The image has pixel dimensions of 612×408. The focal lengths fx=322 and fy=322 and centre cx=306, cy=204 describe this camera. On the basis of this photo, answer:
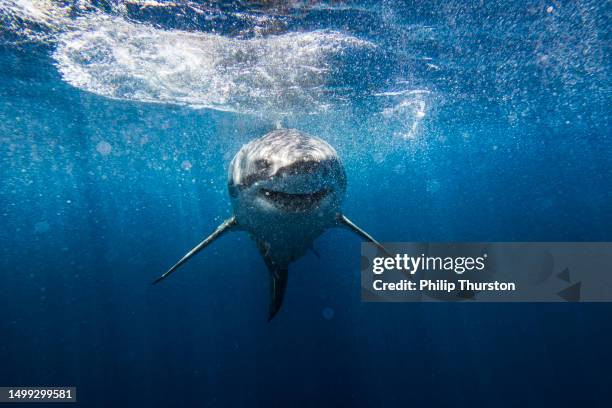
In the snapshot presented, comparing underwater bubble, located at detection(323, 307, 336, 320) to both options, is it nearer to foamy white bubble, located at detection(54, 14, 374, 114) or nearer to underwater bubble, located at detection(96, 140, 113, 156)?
foamy white bubble, located at detection(54, 14, 374, 114)

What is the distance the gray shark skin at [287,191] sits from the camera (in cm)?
294

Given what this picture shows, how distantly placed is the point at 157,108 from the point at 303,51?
10331 millimetres

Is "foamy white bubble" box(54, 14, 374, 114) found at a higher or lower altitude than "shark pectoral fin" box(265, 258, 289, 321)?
higher

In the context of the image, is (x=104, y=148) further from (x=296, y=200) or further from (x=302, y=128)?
(x=296, y=200)

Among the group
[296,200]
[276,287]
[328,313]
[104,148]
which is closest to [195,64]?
[276,287]

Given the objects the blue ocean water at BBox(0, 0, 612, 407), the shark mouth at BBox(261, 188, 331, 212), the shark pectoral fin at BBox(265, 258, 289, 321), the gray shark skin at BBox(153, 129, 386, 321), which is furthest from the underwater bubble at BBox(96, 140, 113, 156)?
the shark mouth at BBox(261, 188, 331, 212)

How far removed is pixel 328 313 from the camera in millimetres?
20438

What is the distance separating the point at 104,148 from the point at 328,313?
23.3m

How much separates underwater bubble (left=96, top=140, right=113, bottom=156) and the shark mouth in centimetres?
2659

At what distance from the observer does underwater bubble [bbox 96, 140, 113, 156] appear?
25.8 meters

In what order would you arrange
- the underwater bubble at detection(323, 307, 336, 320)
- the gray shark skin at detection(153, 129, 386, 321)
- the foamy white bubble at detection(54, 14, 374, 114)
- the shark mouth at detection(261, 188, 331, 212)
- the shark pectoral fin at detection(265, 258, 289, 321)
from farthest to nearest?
the underwater bubble at detection(323, 307, 336, 320), the foamy white bubble at detection(54, 14, 374, 114), the shark pectoral fin at detection(265, 258, 289, 321), the shark mouth at detection(261, 188, 331, 212), the gray shark skin at detection(153, 129, 386, 321)

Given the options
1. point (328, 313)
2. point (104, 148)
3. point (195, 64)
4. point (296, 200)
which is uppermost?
point (104, 148)

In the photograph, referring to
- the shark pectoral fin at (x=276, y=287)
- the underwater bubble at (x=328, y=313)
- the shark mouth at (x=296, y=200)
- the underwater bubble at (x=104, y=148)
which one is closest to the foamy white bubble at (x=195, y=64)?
the shark pectoral fin at (x=276, y=287)

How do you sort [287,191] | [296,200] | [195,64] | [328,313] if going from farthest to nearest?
[328,313] < [195,64] < [296,200] < [287,191]
